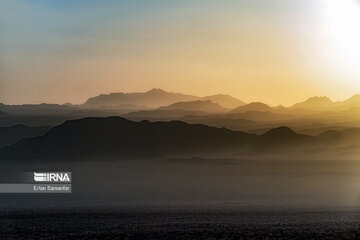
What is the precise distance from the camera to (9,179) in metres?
112

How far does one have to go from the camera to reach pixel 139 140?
118375 mm

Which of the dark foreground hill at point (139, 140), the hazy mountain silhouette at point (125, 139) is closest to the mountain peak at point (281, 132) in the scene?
the dark foreground hill at point (139, 140)

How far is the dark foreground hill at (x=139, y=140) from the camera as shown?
4338 inches

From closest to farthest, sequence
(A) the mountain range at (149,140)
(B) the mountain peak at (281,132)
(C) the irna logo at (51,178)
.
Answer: (C) the irna logo at (51,178) → (B) the mountain peak at (281,132) → (A) the mountain range at (149,140)

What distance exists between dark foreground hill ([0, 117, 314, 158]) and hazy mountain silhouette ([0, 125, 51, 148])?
4.90 ft

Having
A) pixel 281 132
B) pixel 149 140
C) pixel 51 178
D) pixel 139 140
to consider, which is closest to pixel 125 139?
pixel 139 140

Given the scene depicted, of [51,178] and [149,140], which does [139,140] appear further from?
[51,178]

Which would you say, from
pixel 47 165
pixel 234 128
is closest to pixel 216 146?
pixel 234 128

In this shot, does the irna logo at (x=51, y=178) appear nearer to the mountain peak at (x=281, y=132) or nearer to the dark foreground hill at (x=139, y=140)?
the dark foreground hill at (x=139, y=140)

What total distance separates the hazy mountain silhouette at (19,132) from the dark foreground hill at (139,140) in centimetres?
149

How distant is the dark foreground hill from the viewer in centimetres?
11019

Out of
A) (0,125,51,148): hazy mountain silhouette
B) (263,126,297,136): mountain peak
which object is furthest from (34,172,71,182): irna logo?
(263,126,297,136): mountain peak

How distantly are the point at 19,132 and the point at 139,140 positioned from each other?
64.0 ft

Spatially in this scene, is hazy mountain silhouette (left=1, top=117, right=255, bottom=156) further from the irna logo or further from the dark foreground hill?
the irna logo
